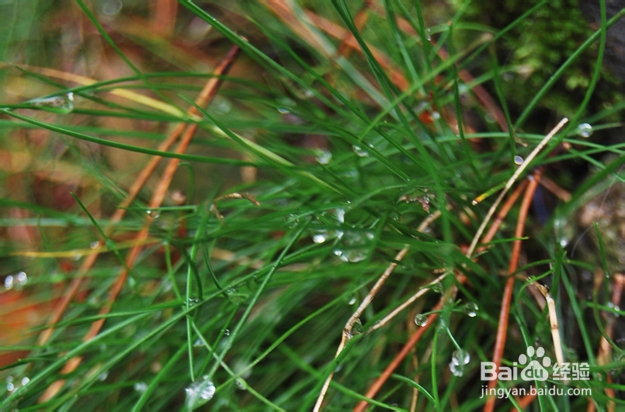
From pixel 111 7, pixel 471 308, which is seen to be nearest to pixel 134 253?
pixel 471 308

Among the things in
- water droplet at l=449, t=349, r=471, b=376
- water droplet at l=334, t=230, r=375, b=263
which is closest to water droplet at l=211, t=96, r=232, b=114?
water droplet at l=334, t=230, r=375, b=263

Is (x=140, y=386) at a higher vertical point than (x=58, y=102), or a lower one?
lower

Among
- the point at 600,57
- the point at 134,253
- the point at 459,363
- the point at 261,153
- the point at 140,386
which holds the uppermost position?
the point at 600,57

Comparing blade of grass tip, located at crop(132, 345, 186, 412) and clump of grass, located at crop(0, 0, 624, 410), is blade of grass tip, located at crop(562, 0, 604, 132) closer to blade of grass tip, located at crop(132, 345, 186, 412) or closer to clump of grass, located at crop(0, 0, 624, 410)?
clump of grass, located at crop(0, 0, 624, 410)

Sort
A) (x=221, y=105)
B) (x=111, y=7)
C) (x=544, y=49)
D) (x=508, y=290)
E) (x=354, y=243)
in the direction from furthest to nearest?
(x=111, y=7)
(x=221, y=105)
(x=544, y=49)
(x=508, y=290)
(x=354, y=243)

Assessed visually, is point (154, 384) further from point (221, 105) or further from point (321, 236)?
point (221, 105)

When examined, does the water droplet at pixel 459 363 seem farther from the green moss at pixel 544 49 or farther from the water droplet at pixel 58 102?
the water droplet at pixel 58 102

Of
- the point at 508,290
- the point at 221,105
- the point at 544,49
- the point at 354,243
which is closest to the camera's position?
the point at 354,243

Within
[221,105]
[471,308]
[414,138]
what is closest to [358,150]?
[414,138]

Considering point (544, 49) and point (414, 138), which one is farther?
point (544, 49)

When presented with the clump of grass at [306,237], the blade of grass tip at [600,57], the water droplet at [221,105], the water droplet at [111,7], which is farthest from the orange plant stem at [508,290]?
the water droplet at [111,7]

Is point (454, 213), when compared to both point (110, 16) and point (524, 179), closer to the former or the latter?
point (524, 179)
